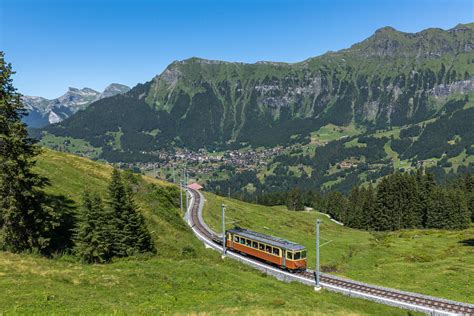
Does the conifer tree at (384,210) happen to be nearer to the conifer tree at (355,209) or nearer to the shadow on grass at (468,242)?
the conifer tree at (355,209)

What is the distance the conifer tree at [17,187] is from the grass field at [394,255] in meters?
44.2

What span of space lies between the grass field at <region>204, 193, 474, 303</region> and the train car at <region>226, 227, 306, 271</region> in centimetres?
945

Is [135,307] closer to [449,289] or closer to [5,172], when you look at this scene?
[5,172]

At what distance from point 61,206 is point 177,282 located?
23.7 meters

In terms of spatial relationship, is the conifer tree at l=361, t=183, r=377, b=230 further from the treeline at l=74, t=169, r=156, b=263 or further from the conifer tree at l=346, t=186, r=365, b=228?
the treeline at l=74, t=169, r=156, b=263

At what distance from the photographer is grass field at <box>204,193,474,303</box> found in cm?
5309

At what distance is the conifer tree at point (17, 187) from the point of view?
33906 mm

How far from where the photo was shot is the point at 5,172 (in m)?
34.0

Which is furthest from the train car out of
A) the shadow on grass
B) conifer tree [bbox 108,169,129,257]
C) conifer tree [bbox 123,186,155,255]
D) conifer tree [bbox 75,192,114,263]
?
the shadow on grass

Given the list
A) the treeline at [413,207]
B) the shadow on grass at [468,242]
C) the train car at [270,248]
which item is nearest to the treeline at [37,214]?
the train car at [270,248]

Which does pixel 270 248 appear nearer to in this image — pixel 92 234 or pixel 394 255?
pixel 92 234

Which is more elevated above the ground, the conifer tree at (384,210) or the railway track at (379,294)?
the railway track at (379,294)

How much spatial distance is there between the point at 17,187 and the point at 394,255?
6986 centimetres

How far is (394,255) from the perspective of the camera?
76.2 meters
